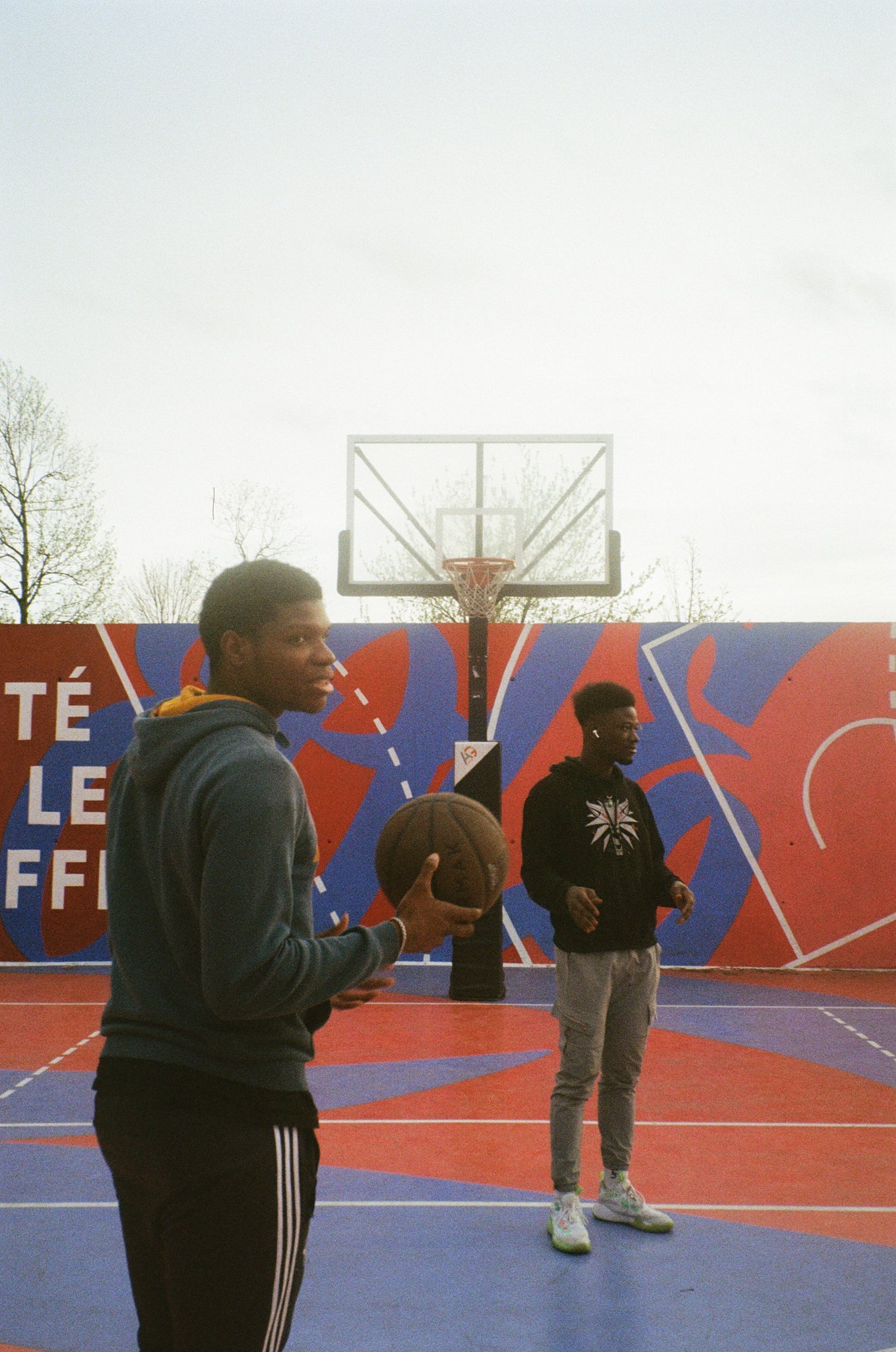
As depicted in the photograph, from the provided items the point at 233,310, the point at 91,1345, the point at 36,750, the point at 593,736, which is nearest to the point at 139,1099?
the point at 91,1345

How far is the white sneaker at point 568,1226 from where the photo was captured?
3.56 meters

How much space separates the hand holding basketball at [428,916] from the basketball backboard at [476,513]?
7752 mm

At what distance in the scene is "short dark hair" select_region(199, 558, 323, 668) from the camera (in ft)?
5.49

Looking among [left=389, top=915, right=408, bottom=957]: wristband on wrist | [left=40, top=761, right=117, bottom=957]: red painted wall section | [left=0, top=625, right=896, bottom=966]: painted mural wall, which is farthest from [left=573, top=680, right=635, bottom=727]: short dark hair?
[left=40, top=761, right=117, bottom=957]: red painted wall section

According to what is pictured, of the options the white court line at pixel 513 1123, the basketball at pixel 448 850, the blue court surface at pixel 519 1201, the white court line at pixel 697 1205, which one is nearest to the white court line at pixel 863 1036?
the blue court surface at pixel 519 1201

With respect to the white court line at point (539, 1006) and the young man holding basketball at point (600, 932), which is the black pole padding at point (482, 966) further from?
the young man holding basketball at point (600, 932)

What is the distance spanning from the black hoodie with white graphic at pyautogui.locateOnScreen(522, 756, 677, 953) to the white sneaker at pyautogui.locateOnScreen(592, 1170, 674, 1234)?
83cm

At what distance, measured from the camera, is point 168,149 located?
8656mm

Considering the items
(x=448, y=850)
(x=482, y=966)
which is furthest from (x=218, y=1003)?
(x=482, y=966)

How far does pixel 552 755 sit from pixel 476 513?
7.27 feet

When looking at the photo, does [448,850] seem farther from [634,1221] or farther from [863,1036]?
[863,1036]

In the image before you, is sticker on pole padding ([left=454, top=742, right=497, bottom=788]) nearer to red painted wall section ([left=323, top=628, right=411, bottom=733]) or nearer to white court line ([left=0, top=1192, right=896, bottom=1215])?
red painted wall section ([left=323, top=628, right=411, bottom=733])

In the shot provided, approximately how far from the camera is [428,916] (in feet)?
5.81

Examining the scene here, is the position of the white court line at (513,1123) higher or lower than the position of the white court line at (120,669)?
lower
